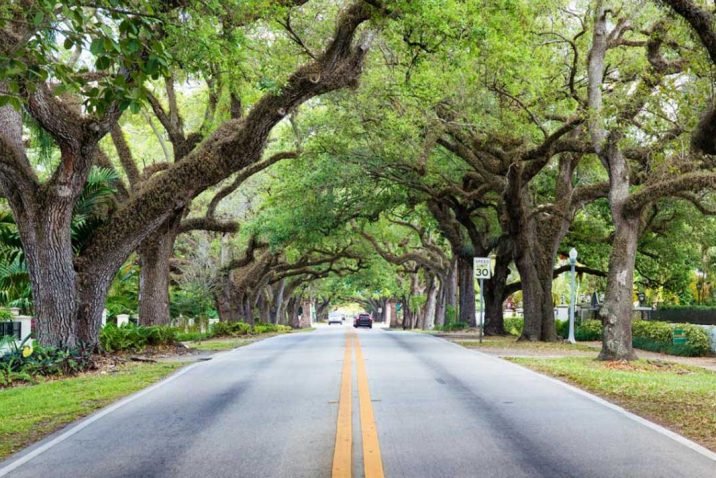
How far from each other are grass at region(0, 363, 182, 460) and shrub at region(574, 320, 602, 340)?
19294 mm

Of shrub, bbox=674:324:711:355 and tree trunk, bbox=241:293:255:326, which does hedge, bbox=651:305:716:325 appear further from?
tree trunk, bbox=241:293:255:326

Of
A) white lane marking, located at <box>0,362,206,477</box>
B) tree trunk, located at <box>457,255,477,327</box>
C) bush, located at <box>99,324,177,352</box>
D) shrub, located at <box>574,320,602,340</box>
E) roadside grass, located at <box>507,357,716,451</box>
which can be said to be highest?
tree trunk, located at <box>457,255,477,327</box>

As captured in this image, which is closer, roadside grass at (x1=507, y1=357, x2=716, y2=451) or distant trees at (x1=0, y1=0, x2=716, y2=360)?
roadside grass at (x1=507, y1=357, x2=716, y2=451)

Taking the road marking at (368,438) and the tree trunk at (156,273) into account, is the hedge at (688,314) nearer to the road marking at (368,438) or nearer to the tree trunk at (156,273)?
the road marking at (368,438)

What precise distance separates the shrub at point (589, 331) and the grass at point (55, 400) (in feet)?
63.3

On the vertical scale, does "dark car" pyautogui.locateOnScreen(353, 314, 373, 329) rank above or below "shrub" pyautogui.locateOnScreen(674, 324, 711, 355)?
above

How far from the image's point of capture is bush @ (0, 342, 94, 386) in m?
13.6

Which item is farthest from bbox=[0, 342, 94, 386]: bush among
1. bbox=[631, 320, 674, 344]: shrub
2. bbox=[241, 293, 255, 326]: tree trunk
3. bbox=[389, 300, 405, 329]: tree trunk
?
bbox=[389, 300, 405, 329]: tree trunk

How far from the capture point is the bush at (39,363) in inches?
535

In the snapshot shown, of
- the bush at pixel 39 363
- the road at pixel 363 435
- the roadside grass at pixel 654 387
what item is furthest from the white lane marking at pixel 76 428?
the roadside grass at pixel 654 387

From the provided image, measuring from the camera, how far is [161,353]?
20516mm

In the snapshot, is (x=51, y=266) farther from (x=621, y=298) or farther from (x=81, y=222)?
(x=621, y=298)

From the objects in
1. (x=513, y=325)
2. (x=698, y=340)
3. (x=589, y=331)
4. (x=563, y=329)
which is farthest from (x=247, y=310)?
(x=698, y=340)

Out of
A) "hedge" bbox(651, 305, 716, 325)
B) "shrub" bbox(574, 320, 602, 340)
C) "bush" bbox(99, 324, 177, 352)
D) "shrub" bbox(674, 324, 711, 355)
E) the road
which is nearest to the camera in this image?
the road
